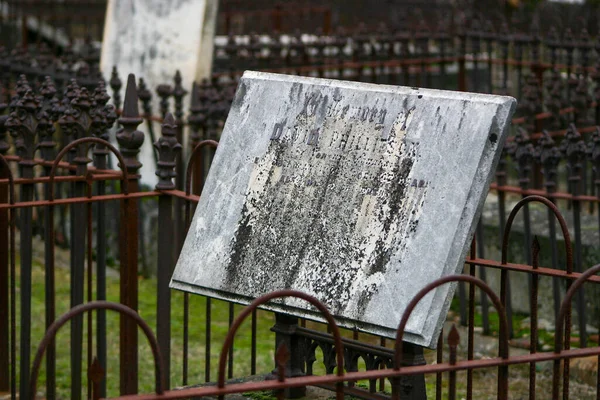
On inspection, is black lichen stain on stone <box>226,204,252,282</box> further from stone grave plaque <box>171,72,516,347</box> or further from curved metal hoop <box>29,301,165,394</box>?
curved metal hoop <box>29,301,165,394</box>

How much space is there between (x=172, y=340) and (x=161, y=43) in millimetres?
3289

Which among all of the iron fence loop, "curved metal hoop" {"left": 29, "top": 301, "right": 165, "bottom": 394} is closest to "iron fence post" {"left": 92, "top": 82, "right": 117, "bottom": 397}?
"curved metal hoop" {"left": 29, "top": 301, "right": 165, "bottom": 394}

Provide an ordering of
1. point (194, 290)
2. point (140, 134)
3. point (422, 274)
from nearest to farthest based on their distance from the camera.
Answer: point (422, 274) < point (194, 290) < point (140, 134)

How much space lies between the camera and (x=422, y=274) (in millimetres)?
3064

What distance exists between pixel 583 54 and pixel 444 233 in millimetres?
6067

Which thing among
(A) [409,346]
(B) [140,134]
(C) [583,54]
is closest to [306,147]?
(A) [409,346]

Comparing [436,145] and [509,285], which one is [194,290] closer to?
[436,145]

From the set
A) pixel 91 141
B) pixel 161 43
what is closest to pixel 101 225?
pixel 91 141

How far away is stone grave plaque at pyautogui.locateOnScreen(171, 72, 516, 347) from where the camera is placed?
3.09 m

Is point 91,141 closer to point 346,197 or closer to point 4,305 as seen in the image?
point 4,305

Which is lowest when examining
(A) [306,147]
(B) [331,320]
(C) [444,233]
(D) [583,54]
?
(B) [331,320]

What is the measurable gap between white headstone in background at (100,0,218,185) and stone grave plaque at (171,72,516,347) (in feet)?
16.8

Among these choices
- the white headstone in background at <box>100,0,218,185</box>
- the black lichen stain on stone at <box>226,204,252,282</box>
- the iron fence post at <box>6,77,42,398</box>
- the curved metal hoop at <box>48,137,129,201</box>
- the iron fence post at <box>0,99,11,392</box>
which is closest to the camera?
the black lichen stain on stone at <box>226,204,252,282</box>

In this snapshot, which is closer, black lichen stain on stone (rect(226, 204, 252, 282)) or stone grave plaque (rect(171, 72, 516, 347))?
stone grave plaque (rect(171, 72, 516, 347))
